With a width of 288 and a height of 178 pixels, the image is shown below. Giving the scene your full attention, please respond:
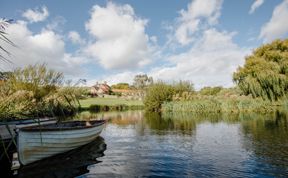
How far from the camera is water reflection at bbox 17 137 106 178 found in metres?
7.07

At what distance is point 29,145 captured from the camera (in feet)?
24.9

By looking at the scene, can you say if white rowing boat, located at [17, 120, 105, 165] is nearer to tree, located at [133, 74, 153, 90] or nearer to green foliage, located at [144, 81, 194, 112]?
green foliage, located at [144, 81, 194, 112]

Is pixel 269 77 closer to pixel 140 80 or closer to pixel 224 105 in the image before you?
pixel 224 105

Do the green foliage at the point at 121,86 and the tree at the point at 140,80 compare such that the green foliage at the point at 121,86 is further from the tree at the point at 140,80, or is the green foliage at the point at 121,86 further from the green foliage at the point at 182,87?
the green foliage at the point at 182,87

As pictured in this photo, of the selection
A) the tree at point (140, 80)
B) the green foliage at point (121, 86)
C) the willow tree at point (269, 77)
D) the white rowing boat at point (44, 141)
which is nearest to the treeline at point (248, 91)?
the willow tree at point (269, 77)

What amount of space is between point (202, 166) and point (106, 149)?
177 inches

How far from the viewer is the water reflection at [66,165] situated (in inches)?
279

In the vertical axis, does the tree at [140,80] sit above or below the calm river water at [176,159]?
above

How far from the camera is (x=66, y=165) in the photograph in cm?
797

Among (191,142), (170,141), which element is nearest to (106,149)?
(170,141)


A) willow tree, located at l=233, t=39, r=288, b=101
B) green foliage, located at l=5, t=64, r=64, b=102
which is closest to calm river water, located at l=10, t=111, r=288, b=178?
green foliage, located at l=5, t=64, r=64, b=102

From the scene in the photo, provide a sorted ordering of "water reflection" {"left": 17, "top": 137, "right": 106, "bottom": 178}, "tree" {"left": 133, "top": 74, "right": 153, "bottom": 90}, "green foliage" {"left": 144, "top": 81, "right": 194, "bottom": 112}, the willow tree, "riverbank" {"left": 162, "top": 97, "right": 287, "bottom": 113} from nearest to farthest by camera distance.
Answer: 1. "water reflection" {"left": 17, "top": 137, "right": 106, "bottom": 178}
2. the willow tree
3. "riverbank" {"left": 162, "top": 97, "right": 287, "bottom": 113}
4. "green foliage" {"left": 144, "top": 81, "right": 194, "bottom": 112}
5. "tree" {"left": 133, "top": 74, "right": 153, "bottom": 90}

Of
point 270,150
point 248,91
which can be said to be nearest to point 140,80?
point 248,91

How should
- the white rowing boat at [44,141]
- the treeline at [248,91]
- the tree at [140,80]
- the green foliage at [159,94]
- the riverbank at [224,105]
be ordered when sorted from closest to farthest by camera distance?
the white rowing boat at [44,141]
the treeline at [248,91]
the riverbank at [224,105]
the green foliage at [159,94]
the tree at [140,80]
